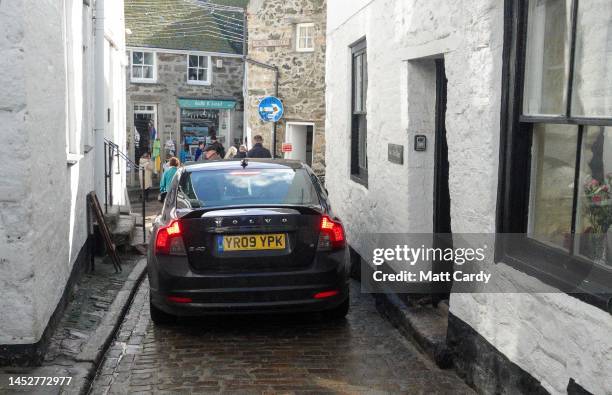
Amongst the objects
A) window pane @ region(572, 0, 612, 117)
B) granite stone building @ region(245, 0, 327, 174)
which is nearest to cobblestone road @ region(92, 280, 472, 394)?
window pane @ region(572, 0, 612, 117)

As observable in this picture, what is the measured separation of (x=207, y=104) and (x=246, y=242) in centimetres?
→ 2585

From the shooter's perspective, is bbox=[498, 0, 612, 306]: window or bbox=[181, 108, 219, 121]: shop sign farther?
→ bbox=[181, 108, 219, 121]: shop sign

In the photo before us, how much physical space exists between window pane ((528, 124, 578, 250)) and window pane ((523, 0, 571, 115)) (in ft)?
0.46

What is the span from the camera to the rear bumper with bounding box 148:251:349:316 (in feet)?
20.1

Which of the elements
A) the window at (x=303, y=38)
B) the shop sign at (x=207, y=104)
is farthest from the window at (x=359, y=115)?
the shop sign at (x=207, y=104)

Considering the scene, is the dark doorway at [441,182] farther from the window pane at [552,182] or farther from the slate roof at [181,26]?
the slate roof at [181,26]

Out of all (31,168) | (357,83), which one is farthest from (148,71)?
(31,168)

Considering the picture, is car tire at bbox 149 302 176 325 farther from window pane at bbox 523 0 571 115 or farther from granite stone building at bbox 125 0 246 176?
granite stone building at bbox 125 0 246 176

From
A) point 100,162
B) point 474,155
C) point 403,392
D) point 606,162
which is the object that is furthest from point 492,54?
point 100,162

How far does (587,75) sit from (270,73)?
68.7 feet

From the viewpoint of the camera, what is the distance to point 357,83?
9.58 meters

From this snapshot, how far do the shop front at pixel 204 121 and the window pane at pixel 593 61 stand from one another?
90.2ft

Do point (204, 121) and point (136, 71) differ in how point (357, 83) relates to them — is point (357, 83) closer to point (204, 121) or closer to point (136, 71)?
point (136, 71)

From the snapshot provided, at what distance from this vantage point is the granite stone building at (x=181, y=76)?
30344mm
